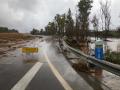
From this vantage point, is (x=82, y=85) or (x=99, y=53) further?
(x=99, y=53)

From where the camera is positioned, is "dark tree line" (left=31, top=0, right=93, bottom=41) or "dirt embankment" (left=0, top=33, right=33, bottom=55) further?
"dark tree line" (left=31, top=0, right=93, bottom=41)

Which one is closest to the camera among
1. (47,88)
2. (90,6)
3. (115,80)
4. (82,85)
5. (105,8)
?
(47,88)

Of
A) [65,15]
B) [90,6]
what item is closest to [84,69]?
[90,6]

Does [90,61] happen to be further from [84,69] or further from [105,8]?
[105,8]

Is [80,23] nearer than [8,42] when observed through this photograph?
No

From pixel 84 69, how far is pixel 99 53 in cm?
113

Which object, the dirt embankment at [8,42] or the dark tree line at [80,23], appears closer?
the dirt embankment at [8,42]

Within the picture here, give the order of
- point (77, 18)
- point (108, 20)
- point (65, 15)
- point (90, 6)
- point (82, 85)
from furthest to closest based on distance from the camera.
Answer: point (65, 15), point (90, 6), point (77, 18), point (108, 20), point (82, 85)

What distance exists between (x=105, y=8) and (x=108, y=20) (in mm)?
4625

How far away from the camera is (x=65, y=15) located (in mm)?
131375

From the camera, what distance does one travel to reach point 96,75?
1215 cm

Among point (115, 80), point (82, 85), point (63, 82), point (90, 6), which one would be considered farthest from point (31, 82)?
point (90, 6)

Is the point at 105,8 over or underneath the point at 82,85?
over

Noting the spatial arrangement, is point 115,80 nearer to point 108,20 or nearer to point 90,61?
point 90,61
